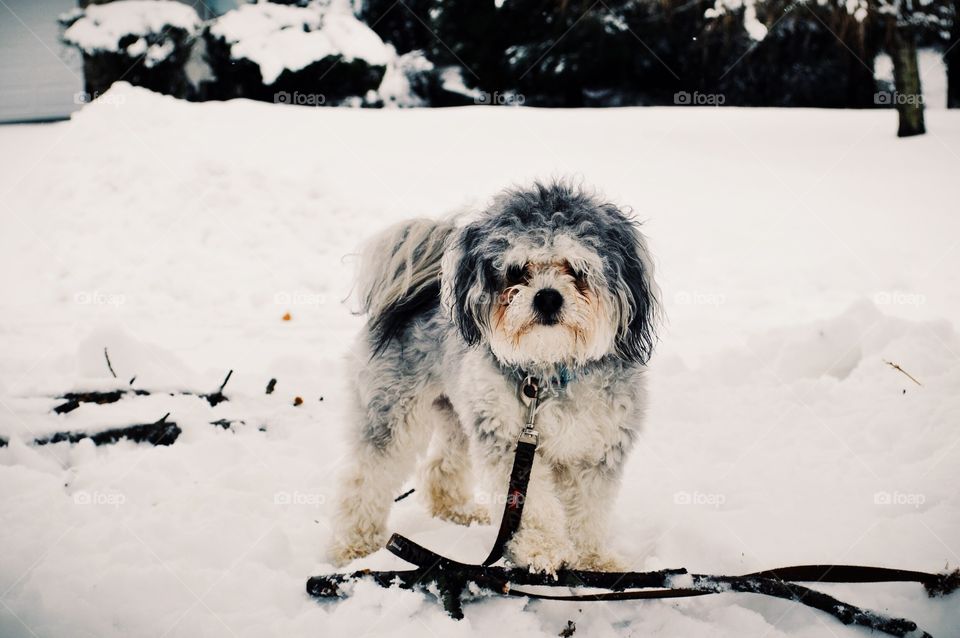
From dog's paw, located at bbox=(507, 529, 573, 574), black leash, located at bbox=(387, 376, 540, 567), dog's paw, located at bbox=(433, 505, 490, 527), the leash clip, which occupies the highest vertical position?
the leash clip

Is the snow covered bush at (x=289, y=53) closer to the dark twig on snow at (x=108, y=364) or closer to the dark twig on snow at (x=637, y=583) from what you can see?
the dark twig on snow at (x=108, y=364)

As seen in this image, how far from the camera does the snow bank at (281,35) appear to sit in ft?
48.3

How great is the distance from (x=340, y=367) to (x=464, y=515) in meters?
1.67

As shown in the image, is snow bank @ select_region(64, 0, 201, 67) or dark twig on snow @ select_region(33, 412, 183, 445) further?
snow bank @ select_region(64, 0, 201, 67)

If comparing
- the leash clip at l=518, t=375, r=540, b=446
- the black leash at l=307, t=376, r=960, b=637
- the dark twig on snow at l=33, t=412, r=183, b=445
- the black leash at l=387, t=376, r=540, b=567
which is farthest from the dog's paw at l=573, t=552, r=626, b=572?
the dark twig on snow at l=33, t=412, r=183, b=445

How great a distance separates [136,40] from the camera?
14.9 meters

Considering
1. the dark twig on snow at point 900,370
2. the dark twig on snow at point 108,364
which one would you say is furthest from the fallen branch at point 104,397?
the dark twig on snow at point 900,370

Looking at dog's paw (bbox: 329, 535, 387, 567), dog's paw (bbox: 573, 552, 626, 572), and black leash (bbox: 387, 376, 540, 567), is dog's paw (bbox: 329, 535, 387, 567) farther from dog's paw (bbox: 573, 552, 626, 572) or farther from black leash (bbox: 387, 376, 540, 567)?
dog's paw (bbox: 573, 552, 626, 572)

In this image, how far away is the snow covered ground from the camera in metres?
2.88

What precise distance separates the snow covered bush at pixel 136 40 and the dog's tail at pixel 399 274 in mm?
13841

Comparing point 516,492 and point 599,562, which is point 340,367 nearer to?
point 516,492

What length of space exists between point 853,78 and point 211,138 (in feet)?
53.1

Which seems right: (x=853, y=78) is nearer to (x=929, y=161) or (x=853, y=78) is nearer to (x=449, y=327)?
(x=929, y=161)

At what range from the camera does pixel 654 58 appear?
17.8 metres
